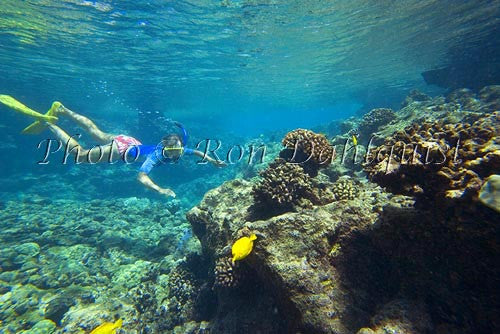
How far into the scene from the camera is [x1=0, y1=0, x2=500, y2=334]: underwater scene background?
316 cm

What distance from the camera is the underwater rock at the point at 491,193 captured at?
94.3 inches

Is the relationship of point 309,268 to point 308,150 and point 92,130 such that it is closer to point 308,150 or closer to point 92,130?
point 308,150

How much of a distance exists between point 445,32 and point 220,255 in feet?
92.5

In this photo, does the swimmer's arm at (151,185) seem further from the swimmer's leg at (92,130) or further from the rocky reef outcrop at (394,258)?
the swimmer's leg at (92,130)

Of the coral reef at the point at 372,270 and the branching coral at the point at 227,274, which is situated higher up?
the coral reef at the point at 372,270

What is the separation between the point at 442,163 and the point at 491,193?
75 cm

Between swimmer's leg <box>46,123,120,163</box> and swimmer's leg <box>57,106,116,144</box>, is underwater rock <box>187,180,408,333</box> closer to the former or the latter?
swimmer's leg <box>46,123,120,163</box>

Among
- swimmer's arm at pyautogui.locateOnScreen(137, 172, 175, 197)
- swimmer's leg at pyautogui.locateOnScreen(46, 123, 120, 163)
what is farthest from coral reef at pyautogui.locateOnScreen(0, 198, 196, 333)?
swimmer's leg at pyautogui.locateOnScreen(46, 123, 120, 163)

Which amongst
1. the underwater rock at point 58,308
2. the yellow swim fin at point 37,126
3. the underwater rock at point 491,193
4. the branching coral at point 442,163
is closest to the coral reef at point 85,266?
the underwater rock at point 58,308

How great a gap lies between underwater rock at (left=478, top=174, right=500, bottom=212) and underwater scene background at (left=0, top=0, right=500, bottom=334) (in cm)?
1

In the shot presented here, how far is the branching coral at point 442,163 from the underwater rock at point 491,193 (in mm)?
210

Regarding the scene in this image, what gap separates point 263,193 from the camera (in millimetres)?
5590

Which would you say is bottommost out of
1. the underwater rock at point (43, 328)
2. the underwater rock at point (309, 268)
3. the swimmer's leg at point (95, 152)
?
the underwater rock at point (43, 328)

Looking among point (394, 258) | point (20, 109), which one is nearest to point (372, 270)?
point (394, 258)
